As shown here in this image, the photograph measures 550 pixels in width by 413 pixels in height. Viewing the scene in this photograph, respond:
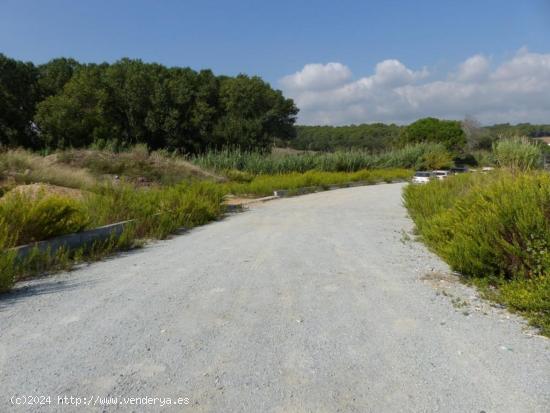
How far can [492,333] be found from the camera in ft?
13.7

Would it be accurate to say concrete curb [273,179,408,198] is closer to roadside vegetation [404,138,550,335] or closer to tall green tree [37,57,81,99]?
roadside vegetation [404,138,550,335]

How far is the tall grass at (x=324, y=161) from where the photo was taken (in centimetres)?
2989

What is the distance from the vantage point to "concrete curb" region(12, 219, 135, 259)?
6609mm

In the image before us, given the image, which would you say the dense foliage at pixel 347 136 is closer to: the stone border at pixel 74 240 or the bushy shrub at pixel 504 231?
the stone border at pixel 74 240

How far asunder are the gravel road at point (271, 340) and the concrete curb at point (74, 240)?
618 mm

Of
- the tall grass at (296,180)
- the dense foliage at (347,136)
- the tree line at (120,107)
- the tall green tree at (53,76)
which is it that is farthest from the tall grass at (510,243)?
the dense foliage at (347,136)

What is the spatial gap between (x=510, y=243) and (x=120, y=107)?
41.6 meters

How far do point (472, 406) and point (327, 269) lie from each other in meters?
3.77

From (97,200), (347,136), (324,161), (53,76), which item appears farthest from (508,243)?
(347,136)

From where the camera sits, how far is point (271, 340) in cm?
396

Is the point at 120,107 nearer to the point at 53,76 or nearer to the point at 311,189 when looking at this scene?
the point at 53,76

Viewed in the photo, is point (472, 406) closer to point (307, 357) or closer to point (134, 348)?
Result: point (307, 357)

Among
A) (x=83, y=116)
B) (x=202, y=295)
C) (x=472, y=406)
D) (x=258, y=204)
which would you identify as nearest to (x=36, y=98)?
(x=83, y=116)

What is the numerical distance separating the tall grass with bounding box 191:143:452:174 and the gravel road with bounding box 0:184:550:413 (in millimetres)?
21716
